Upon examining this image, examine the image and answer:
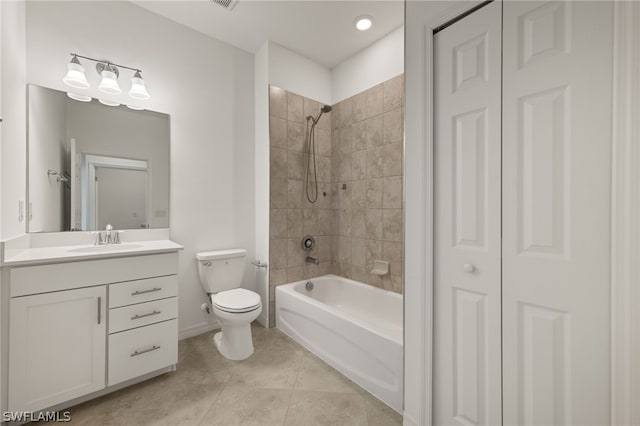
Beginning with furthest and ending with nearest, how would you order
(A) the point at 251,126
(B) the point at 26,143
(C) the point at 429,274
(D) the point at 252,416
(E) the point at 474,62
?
1. (A) the point at 251,126
2. (B) the point at 26,143
3. (D) the point at 252,416
4. (C) the point at 429,274
5. (E) the point at 474,62

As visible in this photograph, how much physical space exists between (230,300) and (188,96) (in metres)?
1.78

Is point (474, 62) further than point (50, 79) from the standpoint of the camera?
No

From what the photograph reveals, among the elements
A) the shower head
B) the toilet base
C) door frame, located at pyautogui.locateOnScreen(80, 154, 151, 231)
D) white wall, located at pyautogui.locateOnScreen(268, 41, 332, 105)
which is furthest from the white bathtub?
white wall, located at pyautogui.locateOnScreen(268, 41, 332, 105)

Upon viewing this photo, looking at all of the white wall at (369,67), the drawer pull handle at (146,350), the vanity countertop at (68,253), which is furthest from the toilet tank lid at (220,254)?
the white wall at (369,67)

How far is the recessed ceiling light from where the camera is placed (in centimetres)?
219

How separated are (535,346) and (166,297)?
1984 millimetres

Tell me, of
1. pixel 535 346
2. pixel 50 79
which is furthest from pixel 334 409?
pixel 50 79

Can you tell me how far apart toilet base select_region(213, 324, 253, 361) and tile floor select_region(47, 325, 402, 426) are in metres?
0.05

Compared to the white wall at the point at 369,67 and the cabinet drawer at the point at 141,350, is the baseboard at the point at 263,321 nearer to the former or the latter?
the cabinet drawer at the point at 141,350

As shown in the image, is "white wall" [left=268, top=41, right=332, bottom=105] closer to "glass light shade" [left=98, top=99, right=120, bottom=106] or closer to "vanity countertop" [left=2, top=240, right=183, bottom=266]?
"glass light shade" [left=98, top=99, right=120, bottom=106]

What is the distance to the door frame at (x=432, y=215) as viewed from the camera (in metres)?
0.80

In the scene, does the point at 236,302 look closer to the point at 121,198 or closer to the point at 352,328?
the point at 352,328

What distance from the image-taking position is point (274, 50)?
255 cm

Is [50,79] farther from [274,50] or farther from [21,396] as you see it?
[21,396]
